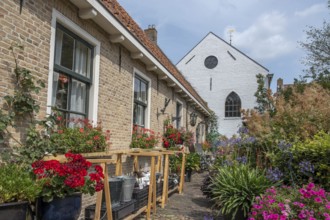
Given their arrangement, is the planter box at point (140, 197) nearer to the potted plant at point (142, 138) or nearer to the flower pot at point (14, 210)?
the potted plant at point (142, 138)

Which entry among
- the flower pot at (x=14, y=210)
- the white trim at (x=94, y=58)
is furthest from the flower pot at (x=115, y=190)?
the flower pot at (x=14, y=210)

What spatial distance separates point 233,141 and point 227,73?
18.6 m

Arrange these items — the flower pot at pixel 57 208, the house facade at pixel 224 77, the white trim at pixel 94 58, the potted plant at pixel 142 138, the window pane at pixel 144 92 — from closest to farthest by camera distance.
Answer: the flower pot at pixel 57 208 < the white trim at pixel 94 58 < the potted plant at pixel 142 138 < the window pane at pixel 144 92 < the house facade at pixel 224 77

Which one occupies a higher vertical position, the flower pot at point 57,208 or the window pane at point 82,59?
the window pane at point 82,59

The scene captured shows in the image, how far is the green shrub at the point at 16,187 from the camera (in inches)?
115

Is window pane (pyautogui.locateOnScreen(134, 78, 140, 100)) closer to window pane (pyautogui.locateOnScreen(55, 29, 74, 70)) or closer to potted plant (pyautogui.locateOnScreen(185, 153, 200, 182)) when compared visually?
window pane (pyautogui.locateOnScreen(55, 29, 74, 70))

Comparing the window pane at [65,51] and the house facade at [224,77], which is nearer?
the window pane at [65,51]

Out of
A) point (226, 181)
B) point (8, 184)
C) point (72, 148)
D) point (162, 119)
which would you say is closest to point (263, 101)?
point (162, 119)

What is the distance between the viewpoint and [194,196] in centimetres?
821

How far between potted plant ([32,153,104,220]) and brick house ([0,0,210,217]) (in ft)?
3.61

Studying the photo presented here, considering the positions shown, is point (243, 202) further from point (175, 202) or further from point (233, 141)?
point (175, 202)

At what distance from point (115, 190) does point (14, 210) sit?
2.33 meters

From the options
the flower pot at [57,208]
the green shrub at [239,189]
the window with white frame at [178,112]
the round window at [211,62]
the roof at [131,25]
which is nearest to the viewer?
the flower pot at [57,208]

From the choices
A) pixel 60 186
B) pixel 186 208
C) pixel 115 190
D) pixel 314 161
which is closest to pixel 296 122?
pixel 314 161
